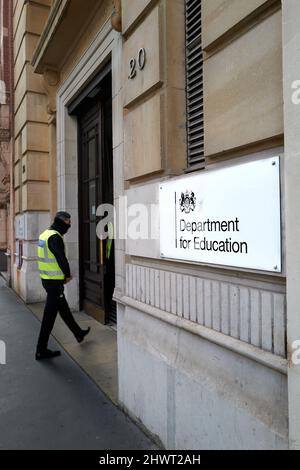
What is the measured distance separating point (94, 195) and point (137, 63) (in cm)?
353

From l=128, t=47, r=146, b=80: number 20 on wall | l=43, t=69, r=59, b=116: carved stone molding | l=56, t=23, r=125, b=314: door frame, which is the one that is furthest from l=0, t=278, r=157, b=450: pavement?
l=43, t=69, r=59, b=116: carved stone molding

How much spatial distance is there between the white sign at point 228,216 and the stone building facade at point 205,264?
0.19 ft

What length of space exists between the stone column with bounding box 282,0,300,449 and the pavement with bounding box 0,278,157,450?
156cm

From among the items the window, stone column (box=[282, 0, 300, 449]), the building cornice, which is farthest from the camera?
the building cornice

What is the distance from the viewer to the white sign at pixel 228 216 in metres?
1.80

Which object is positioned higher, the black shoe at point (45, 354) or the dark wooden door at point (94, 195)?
the dark wooden door at point (94, 195)

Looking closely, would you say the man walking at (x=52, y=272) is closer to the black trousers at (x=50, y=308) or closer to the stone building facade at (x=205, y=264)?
the black trousers at (x=50, y=308)

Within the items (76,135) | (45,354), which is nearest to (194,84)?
(45,354)

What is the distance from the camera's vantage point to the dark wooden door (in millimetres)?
5926

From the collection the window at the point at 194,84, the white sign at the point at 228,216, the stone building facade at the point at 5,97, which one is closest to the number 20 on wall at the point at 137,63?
the window at the point at 194,84

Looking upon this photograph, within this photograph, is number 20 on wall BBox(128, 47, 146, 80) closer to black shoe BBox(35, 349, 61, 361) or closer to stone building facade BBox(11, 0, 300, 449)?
stone building facade BBox(11, 0, 300, 449)

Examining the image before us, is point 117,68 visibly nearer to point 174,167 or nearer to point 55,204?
point 174,167

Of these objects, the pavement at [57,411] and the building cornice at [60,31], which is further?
the building cornice at [60,31]

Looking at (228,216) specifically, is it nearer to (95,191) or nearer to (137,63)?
(137,63)
